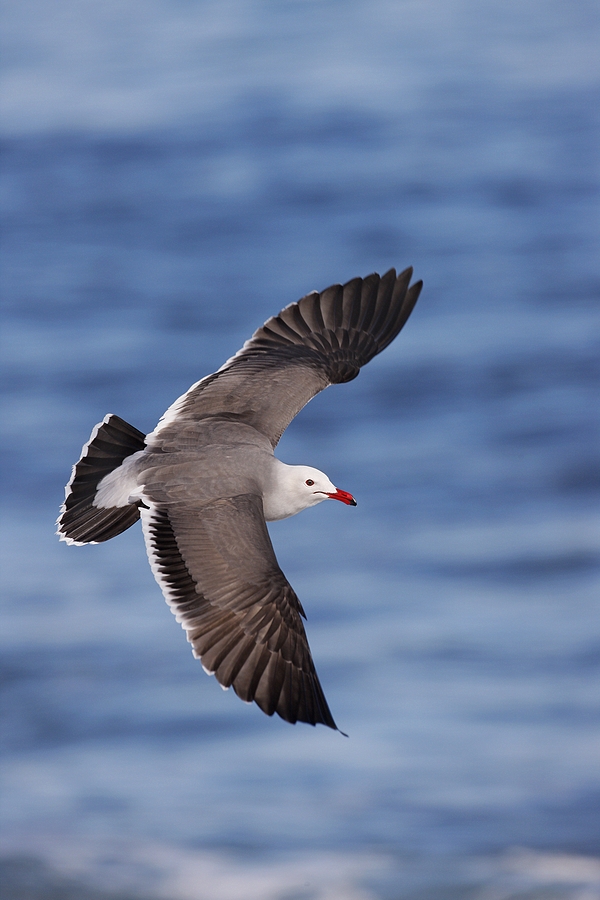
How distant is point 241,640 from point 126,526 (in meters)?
1.35

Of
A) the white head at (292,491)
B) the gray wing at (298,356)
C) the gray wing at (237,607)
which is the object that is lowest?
the gray wing at (237,607)

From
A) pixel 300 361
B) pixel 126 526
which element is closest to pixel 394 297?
pixel 300 361

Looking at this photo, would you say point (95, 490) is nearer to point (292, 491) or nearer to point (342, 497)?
point (292, 491)

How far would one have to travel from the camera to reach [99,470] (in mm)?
9555

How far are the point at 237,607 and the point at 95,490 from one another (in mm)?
1590

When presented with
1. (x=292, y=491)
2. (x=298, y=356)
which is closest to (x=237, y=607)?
(x=292, y=491)

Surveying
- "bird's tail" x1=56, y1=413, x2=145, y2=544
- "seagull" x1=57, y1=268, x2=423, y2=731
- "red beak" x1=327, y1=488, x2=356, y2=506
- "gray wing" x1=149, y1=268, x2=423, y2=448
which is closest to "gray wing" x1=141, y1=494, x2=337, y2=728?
"seagull" x1=57, y1=268, x2=423, y2=731

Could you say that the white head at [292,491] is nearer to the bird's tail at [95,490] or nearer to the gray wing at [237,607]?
the gray wing at [237,607]

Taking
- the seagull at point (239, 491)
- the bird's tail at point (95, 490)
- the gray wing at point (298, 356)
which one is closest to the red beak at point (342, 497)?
the seagull at point (239, 491)

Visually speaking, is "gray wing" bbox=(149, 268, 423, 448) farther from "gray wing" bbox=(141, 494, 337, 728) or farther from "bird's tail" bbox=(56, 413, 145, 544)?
"gray wing" bbox=(141, 494, 337, 728)

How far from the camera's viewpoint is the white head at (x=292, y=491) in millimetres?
9266

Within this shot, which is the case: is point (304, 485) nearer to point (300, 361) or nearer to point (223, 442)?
point (223, 442)

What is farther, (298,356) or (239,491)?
(298,356)

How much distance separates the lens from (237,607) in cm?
837
